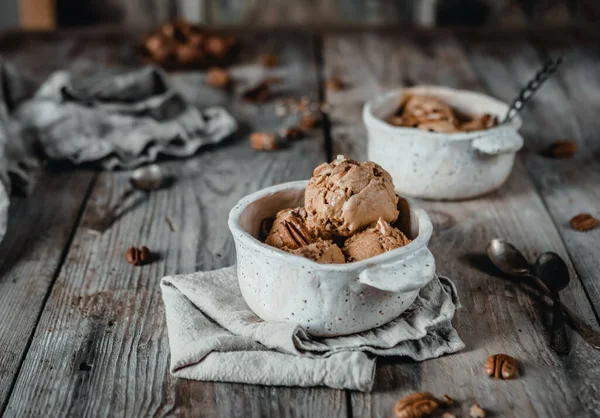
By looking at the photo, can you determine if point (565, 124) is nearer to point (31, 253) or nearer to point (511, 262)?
point (511, 262)

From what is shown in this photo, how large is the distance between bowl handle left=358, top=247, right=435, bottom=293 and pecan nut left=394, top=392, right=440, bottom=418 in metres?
0.14

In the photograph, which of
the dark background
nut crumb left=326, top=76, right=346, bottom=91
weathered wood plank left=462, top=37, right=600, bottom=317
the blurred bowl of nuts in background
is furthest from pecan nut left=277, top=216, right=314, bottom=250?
the dark background

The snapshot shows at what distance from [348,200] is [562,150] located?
2.96 ft

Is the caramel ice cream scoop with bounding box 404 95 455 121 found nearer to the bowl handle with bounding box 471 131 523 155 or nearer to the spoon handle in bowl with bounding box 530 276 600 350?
the bowl handle with bounding box 471 131 523 155

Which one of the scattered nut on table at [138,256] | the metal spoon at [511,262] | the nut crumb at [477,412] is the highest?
the nut crumb at [477,412]

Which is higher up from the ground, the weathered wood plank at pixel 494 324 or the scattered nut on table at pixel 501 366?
the scattered nut on table at pixel 501 366

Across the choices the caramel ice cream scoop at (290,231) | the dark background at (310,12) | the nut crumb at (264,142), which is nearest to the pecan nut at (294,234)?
the caramel ice cream scoop at (290,231)

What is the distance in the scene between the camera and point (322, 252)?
3.57ft

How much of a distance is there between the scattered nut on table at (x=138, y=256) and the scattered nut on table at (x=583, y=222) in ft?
2.66

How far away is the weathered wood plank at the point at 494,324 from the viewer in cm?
101

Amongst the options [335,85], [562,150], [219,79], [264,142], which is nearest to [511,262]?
[562,150]

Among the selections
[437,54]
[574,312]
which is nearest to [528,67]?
[437,54]

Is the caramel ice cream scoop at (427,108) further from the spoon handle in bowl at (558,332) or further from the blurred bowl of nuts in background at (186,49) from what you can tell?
the blurred bowl of nuts in background at (186,49)

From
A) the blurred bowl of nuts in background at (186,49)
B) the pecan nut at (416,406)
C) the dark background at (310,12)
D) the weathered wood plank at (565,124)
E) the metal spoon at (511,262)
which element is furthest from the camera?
the dark background at (310,12)
